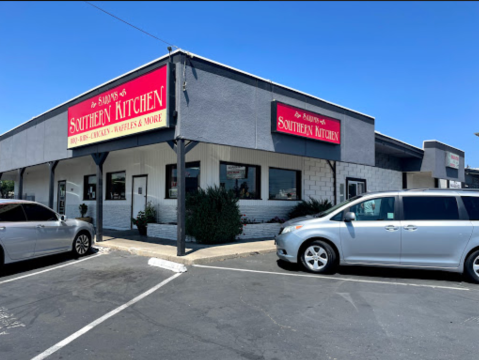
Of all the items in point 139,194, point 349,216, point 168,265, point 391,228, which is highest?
point 139,194

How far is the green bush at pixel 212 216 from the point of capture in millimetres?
10906

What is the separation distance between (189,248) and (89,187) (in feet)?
33.5

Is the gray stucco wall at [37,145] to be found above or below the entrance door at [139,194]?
above

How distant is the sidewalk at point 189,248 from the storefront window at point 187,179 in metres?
1.99

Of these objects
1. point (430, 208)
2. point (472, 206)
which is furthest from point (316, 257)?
point (472, 206)

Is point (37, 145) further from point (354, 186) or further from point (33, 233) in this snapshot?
point (354, 186)

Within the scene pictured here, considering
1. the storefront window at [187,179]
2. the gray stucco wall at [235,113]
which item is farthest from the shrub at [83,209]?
the gray stucco wall at [235,113]

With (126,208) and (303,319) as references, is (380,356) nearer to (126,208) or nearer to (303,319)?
(303,319)

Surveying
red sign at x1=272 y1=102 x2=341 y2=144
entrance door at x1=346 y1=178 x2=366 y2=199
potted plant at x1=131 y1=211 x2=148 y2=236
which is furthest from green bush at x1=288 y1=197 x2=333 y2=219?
potted plant at x1=131 y1=211 x2=148 y2=236

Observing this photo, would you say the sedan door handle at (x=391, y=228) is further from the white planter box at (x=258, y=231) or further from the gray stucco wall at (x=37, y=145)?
the gray stucco wall at (x=37, y=145)

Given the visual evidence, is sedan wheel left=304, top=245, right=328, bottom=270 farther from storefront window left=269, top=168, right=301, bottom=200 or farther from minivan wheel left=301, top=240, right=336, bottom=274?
storefront window left=269, top=168, right=301, bottom=200

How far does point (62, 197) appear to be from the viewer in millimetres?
19766

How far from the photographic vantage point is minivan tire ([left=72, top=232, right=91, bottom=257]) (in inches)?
359

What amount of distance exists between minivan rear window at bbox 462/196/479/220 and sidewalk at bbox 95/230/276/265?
512 centimetres
